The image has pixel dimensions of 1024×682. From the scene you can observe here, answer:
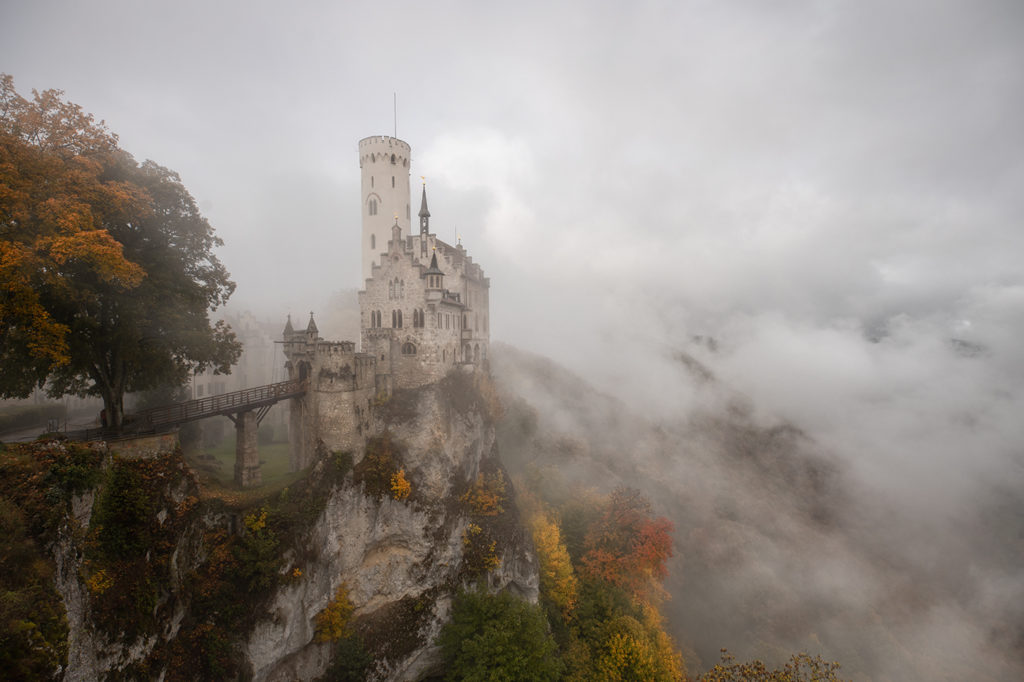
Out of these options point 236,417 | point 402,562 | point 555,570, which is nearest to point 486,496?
point 402,562

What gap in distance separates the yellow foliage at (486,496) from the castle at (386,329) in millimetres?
10144

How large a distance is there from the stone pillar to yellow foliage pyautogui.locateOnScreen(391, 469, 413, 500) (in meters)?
8.94

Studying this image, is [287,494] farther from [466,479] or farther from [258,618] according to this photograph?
[466,479]

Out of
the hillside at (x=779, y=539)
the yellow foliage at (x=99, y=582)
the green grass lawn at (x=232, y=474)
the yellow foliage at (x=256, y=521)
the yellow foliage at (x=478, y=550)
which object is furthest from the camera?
the hillside at (x=779, y=539)

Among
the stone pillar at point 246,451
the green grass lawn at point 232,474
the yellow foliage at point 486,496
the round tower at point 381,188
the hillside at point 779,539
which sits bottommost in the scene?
the hillside at point 779,539

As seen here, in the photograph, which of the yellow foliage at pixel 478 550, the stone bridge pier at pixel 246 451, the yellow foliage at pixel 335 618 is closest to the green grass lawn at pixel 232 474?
the stone bridge pier at pixel 246 451

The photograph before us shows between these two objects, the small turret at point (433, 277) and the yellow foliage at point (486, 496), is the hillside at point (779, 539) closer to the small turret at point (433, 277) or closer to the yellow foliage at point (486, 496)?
the yellow foliage at point (486, 496)

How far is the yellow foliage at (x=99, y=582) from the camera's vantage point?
53.6ft

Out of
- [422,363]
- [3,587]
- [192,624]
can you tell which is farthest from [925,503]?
[3,587]

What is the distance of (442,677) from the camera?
32438mm

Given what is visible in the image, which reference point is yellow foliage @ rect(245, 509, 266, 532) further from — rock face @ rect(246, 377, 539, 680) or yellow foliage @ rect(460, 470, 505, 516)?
yellow foliage @ rect(460, 470, 505, 516)

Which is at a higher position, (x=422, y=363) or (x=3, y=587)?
(x=422, y=363)

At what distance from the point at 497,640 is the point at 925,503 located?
345 feet

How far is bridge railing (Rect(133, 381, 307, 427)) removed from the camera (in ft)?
77.4
